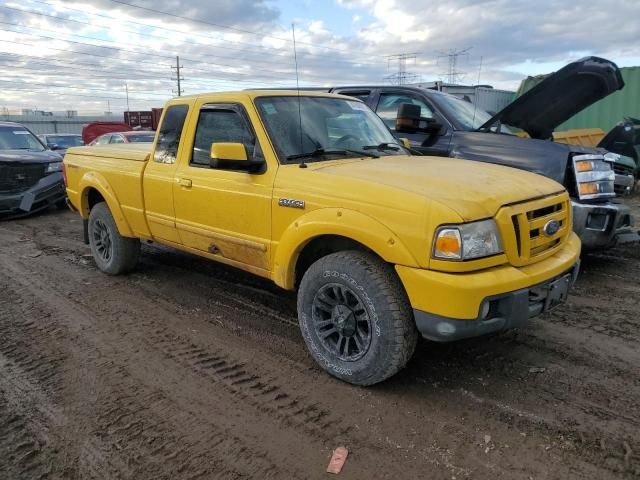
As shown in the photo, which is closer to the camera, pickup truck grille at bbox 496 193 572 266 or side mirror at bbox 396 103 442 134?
pickup truck grille at bbox 496 193 572 266

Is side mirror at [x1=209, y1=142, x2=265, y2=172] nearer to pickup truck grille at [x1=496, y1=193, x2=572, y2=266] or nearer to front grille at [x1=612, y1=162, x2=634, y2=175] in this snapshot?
pickup truck grille at [x1=496, y1=193, x2=572, y2=266]

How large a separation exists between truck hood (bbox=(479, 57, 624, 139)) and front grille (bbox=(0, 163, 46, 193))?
8.66 meters

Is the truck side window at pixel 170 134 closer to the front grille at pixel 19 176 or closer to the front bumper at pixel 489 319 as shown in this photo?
the front bumper at pixel 489 319

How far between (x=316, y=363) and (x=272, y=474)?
117cm

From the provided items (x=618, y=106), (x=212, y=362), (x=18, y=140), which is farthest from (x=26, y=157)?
(x=618, y=106)

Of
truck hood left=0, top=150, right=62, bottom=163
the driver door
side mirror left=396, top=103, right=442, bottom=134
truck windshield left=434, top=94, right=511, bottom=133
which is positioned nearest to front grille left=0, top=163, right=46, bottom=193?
truck hood left=0, top=150, right=62, bottom=163

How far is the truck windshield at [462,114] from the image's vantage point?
6.10 meters

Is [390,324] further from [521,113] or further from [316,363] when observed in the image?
[521,113]

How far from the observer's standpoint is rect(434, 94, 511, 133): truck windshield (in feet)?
20.0

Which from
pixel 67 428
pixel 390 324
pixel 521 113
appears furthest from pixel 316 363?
pixel 521 113

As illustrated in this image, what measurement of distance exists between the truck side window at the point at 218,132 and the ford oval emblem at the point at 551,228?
214cm

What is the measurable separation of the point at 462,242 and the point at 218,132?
242cm

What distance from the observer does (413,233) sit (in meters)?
2.92

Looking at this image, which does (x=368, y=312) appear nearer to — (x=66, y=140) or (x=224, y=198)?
(x=224, y=198)
